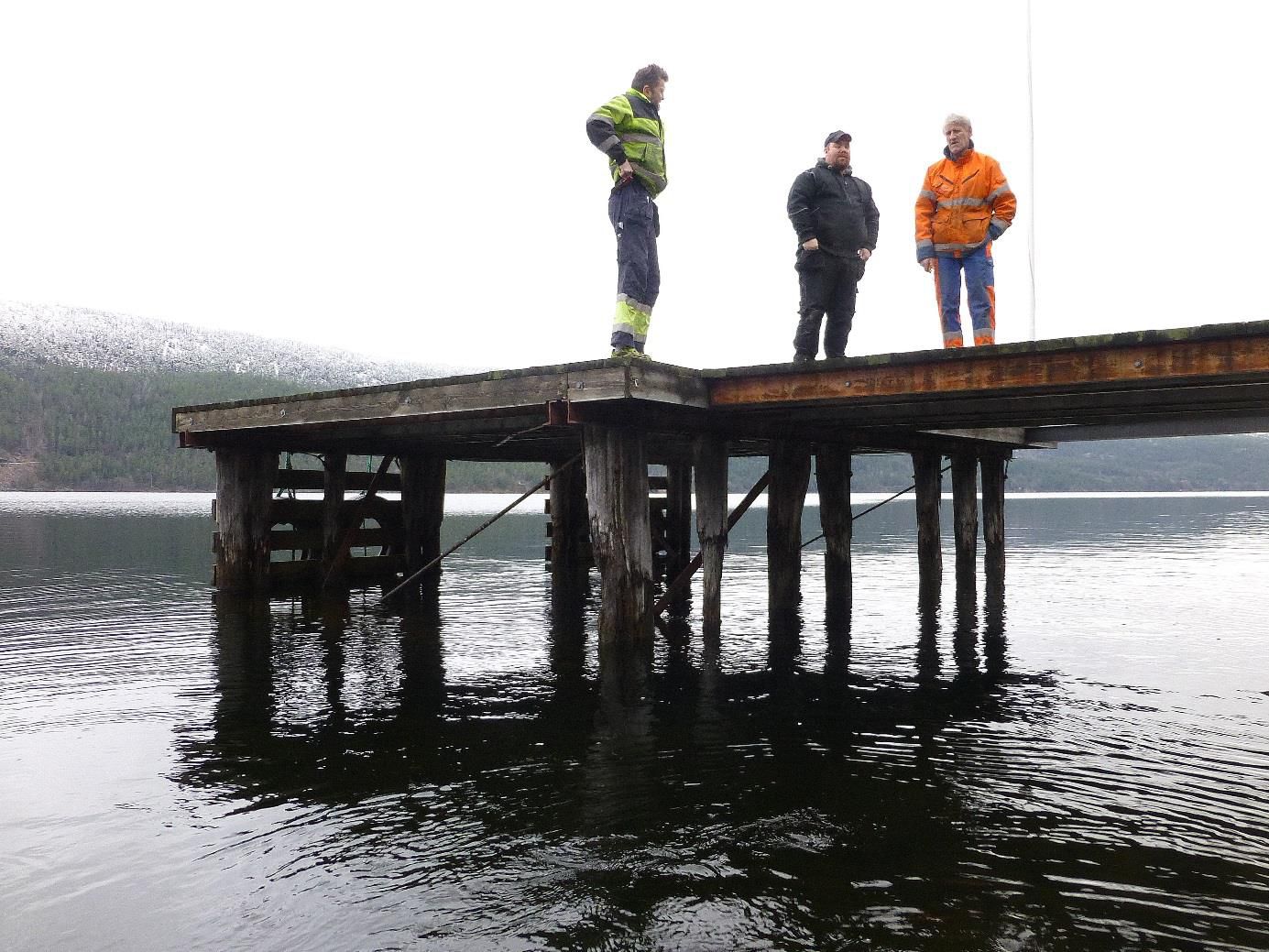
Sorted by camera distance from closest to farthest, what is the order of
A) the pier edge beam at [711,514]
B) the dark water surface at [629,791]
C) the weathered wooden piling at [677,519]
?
the dark water surface at [629,791] → the pier edge beam at [711,514] → the weathered wooden piling at [677,519]

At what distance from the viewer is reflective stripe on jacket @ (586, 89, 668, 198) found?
817 centimetres

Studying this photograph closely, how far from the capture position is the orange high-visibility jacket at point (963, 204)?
8.66 metres

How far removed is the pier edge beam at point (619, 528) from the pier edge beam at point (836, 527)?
4819 millimetres

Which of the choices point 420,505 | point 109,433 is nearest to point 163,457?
point 109,433

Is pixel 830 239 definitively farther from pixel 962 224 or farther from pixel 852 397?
pixel 852 397

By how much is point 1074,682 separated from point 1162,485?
185 meters

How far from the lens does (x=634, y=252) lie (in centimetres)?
852

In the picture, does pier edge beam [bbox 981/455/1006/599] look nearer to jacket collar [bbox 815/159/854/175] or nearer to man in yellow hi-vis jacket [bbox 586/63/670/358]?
jacket collar [bbox 815/159/854/175]

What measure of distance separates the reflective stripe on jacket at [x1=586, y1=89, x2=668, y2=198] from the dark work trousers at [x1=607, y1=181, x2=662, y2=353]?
0.50 ft

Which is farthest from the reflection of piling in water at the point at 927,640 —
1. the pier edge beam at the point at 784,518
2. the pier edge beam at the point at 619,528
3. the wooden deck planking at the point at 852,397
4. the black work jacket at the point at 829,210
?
the black work jacket at the point at 829,210

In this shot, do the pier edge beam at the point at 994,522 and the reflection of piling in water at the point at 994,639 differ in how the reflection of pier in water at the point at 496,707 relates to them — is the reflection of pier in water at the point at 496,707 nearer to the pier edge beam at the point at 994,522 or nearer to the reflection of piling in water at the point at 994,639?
the reflection of piling in water at the point at 994,639

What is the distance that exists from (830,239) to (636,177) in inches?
82.5

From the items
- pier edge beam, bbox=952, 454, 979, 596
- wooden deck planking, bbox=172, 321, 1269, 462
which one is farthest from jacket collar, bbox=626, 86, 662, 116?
pier edge beam, bbox=952, 454, 979, 596

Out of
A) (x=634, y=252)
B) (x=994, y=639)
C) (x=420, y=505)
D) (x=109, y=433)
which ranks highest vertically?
(x=109, y=433)
